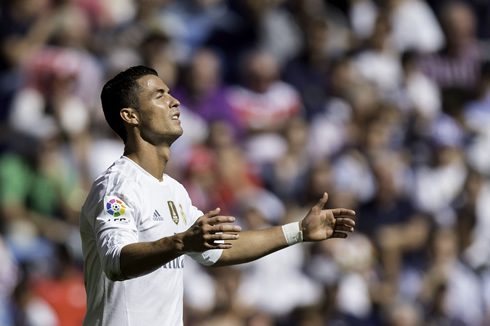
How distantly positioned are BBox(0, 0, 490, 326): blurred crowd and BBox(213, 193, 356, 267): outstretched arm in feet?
12.3

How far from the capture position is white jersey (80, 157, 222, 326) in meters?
3.61

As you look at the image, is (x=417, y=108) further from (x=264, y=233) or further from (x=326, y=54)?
(x=264, y=233)

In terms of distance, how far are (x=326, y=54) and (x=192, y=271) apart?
449 centimetres

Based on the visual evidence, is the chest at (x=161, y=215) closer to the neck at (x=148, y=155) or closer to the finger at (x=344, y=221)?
the neck at (x=148, y=155)

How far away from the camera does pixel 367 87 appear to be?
35.7ft

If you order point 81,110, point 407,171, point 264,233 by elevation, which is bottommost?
point 264,233

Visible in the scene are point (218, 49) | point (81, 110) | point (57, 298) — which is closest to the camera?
point (57, 298)

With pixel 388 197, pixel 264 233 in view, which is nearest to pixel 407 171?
pixel 388 197

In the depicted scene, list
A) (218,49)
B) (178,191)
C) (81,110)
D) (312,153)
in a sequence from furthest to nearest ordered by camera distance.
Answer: (218,49) → (312,153) → (81,110) → (178,191)

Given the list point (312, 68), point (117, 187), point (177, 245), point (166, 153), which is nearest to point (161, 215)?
point (117, 187)

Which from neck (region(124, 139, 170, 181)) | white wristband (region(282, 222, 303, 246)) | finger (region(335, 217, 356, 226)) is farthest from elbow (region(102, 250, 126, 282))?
finger (region(335, 217, 356, 226))

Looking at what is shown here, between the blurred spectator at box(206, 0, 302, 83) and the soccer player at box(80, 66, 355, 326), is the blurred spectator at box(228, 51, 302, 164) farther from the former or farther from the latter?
the soccer player at box(80, 66, 355, 326)

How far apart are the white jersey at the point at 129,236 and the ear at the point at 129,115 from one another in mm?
220

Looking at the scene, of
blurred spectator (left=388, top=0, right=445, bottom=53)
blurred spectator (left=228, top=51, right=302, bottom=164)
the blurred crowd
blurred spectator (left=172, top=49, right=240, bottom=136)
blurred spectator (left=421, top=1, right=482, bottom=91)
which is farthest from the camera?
blurred spectator (left=388, top=0, right=445, bottom=53)
